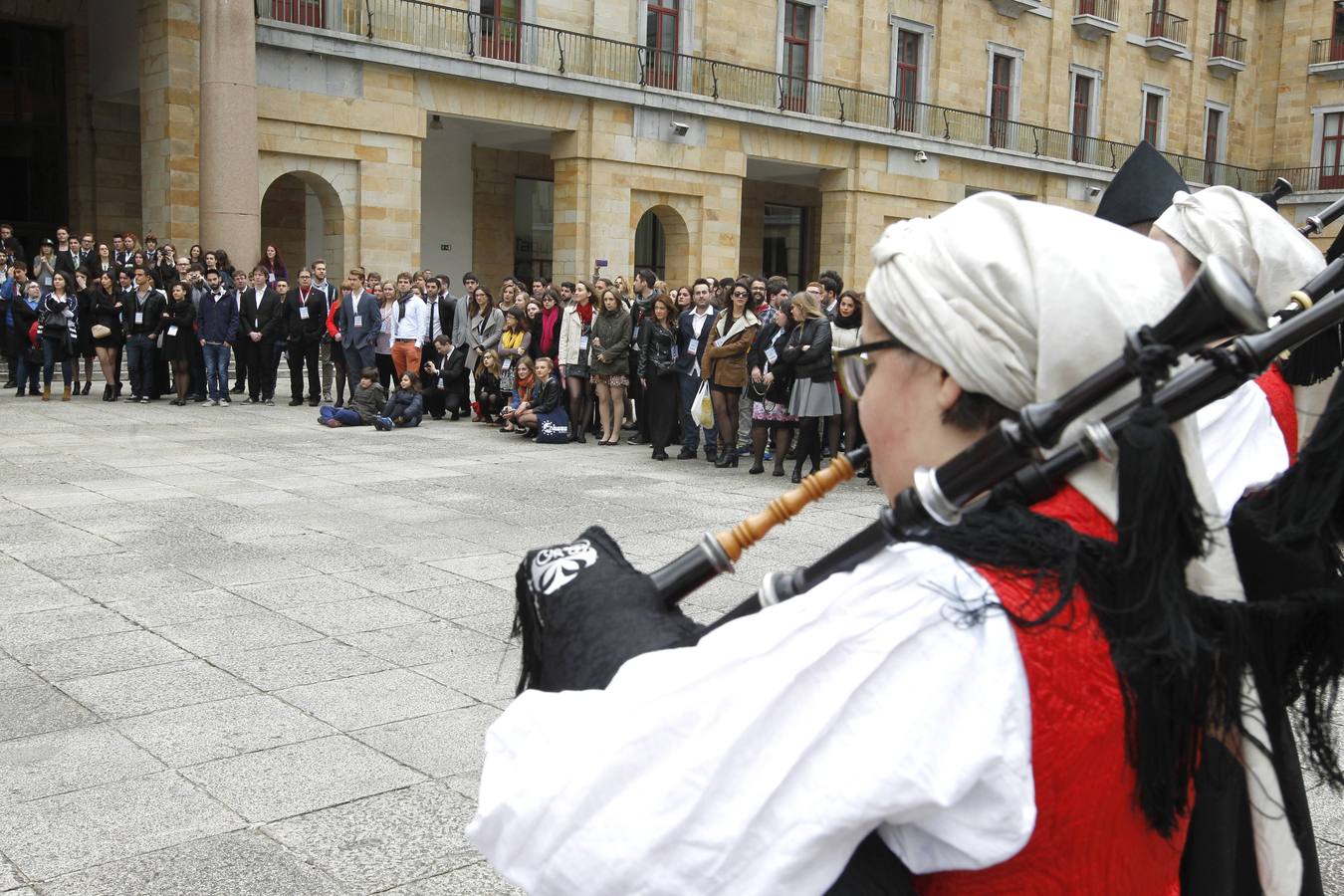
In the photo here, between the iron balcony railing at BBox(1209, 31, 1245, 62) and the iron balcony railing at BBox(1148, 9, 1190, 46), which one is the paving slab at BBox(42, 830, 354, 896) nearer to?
the iron balcony railing at BBox(1148, 9, 1190, 46)

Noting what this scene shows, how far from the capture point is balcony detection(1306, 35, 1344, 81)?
A: 41062 millimetres

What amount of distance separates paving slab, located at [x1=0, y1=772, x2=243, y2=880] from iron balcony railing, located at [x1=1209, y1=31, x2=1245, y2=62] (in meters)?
43.2

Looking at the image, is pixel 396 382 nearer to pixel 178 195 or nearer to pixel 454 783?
pixel 178 195

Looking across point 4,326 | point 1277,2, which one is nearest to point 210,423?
point 4,326

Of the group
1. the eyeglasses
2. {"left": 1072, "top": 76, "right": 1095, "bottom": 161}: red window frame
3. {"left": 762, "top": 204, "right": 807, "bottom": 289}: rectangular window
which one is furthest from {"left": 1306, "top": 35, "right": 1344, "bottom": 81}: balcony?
the eyeglasses

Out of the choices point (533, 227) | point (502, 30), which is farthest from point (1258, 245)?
point (533, 227)

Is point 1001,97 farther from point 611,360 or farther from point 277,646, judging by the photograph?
point 277,646

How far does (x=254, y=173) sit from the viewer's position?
19578mm

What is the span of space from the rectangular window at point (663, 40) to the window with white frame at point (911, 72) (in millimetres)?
6690

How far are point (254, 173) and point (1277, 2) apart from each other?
3632 centimetres

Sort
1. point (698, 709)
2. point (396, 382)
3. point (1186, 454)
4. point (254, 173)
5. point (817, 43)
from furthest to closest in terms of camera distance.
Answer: point (817, 43)
point (254, 173)
point (396, 382)
point (1186, 454)
point (698, 709)

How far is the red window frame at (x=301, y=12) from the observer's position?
21438 millimetres

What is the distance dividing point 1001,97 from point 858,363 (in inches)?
1379

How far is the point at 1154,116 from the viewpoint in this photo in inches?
1537
